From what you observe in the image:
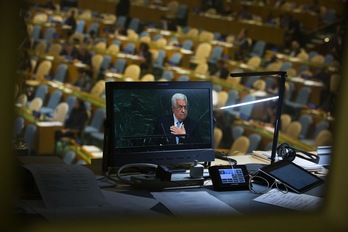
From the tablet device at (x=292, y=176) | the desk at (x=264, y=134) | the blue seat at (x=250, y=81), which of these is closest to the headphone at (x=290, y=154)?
the tablet device at (x=292, y=176)

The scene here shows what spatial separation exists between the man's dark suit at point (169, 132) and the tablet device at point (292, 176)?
33 cm

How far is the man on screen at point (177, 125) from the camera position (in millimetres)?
2889

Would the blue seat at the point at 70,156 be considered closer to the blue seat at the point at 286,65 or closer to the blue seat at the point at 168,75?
the blue seat at the point at 168,75

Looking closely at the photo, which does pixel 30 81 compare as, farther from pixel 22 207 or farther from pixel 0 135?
pixel 0 135

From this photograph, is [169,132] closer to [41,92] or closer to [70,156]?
[70,156]

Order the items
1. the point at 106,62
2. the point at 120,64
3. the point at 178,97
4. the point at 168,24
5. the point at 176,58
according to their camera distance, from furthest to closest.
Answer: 1. the point at 168,24
2. the point at 176,58
3. the point at 106,62
4. the point at 120,64
5. the point at 178,97

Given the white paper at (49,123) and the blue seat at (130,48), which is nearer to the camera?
the white paper at (49,123)

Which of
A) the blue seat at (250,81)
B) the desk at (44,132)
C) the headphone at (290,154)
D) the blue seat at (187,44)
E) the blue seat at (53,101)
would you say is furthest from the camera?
the blue seat at (187,44)

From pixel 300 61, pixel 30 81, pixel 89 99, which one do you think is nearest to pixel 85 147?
pixel 89 99

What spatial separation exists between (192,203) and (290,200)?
0.42 metres

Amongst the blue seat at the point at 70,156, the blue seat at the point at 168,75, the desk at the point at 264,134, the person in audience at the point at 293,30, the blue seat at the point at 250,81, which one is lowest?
the blue seat at the point at 70,156

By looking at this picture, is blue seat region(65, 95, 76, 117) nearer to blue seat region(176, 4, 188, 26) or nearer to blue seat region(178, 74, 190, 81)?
blue seat region(178, 74, 190, 81)

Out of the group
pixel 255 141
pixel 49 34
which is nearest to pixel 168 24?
pixel 49 34

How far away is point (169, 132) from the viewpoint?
9.55ft
